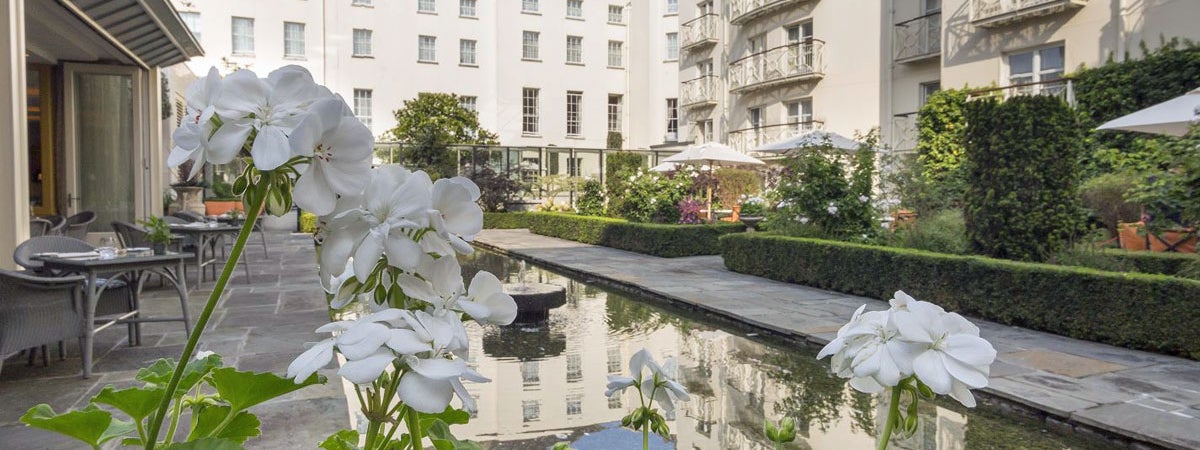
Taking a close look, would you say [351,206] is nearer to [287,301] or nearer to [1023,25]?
[287,301]

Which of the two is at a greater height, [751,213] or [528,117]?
[528,117]

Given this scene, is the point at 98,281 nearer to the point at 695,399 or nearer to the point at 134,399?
the point at 695,399

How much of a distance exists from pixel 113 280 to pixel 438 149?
1820cm

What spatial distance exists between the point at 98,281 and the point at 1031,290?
664cm

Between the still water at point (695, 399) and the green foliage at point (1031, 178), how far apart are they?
268cm

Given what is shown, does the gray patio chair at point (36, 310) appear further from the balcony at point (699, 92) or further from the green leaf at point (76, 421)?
the balcony at point (699, 92)

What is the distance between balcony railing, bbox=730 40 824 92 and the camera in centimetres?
1919

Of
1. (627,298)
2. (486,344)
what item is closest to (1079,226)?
(627,298)

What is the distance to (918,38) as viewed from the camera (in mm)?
16609

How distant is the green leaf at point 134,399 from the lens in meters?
0.65

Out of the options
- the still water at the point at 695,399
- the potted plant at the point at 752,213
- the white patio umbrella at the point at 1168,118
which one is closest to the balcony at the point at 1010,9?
the white patio umbrella at the point at 1168,118

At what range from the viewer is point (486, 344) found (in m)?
5.80

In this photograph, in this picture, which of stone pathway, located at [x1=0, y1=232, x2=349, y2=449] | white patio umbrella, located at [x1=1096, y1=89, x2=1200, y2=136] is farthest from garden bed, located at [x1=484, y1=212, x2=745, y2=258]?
stone pathway, located at [x1=0, y1=232, x2=349, y2=449]

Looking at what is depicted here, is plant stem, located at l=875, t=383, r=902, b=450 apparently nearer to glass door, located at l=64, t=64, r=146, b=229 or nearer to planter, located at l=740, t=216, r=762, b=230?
glass door, located at l=64, t=64, r=146, b=229
